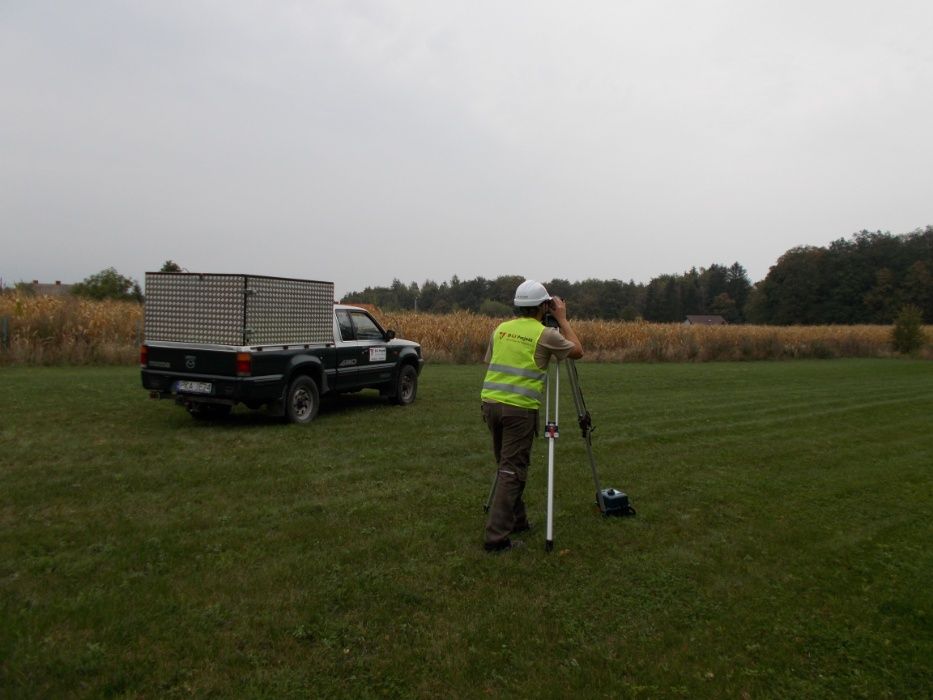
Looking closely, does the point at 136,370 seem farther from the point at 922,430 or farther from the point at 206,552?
the point at 922,430

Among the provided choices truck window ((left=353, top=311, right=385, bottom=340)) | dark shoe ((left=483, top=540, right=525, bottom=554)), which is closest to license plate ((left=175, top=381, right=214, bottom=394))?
truck window ((left=353, top=311, right=385, bottom=340))

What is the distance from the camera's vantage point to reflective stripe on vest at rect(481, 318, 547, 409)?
5152mm

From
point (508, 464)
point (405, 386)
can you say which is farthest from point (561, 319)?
point (405, 386)

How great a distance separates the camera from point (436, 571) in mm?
4633

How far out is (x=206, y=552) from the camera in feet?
15.9

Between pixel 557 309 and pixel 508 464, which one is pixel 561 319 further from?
pixel 508 464

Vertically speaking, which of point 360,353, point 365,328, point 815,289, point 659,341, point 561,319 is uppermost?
point 815,289

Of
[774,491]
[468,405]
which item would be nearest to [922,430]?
[774,491]

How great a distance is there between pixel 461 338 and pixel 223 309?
16.7m

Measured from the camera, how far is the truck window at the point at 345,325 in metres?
11.3

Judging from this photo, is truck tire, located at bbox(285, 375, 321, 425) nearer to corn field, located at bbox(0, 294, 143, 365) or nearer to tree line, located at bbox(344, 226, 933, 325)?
corn field, located at bbox(0, 294, 143, 365)

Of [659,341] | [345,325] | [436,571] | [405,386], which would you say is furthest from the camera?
[659,341]

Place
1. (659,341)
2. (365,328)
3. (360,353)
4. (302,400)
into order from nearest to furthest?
1. (302,400)
2. (360,353)
3. (365,328)
4. (659,341)

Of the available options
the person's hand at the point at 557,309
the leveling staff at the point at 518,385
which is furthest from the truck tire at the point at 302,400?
the person's hand at the point at 557,309
